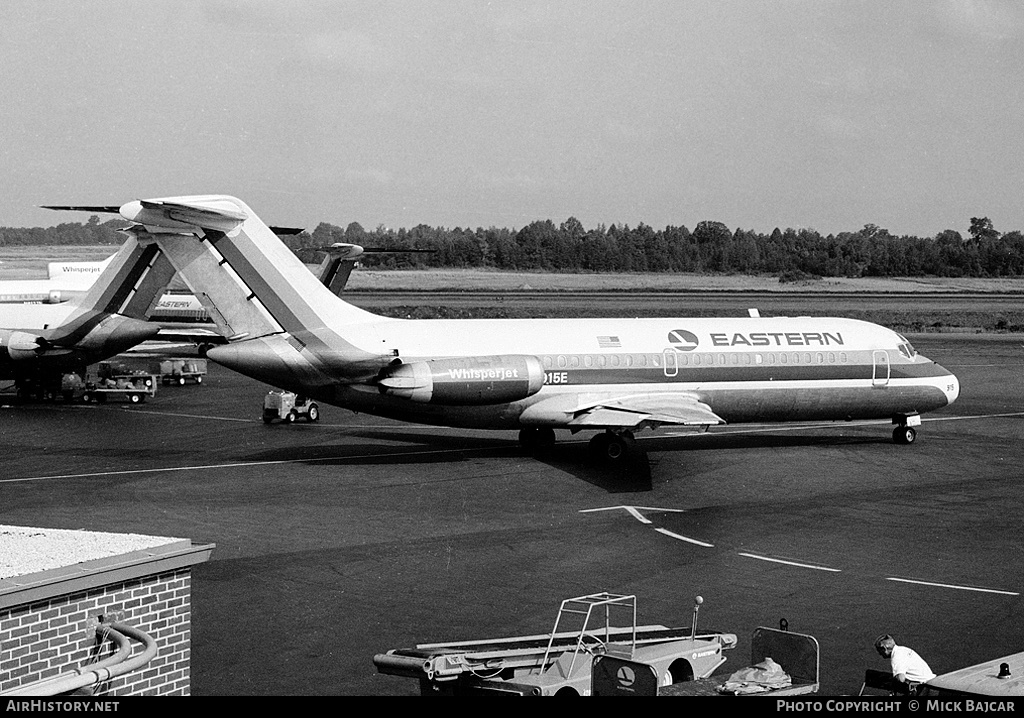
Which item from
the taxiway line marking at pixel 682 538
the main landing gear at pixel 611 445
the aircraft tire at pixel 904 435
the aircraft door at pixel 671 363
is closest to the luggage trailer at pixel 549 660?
the taxiway line marking at pixel 682 538

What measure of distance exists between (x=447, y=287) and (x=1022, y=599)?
11214 centimetres

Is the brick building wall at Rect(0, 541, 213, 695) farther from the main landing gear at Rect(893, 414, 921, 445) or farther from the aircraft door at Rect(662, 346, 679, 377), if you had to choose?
the main landing gear at Rect(893, 414, 921, 445)

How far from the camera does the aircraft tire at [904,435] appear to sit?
113 ft

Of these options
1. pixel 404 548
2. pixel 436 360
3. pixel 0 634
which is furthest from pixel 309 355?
pixel 0 634

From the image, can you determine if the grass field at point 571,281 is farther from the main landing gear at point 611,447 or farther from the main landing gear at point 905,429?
the main landing gear at point 611,447

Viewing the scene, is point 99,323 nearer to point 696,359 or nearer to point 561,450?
point 561,450

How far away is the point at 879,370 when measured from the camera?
34000 millimetres

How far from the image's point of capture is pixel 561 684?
10.8 meters

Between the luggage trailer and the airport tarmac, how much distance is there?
2.28 metres

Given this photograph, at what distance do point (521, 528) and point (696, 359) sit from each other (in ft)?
36.3

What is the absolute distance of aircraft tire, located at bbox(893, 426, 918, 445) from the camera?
34375mm

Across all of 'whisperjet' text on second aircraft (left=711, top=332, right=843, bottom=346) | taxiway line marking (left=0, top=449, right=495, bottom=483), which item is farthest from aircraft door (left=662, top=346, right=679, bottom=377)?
taxiway line marking (left=0, top=449, right=495, bottom=483)

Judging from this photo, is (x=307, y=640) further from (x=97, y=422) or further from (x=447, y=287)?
(x=447, y=287)

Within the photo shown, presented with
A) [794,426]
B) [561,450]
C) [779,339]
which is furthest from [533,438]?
[794,426]
